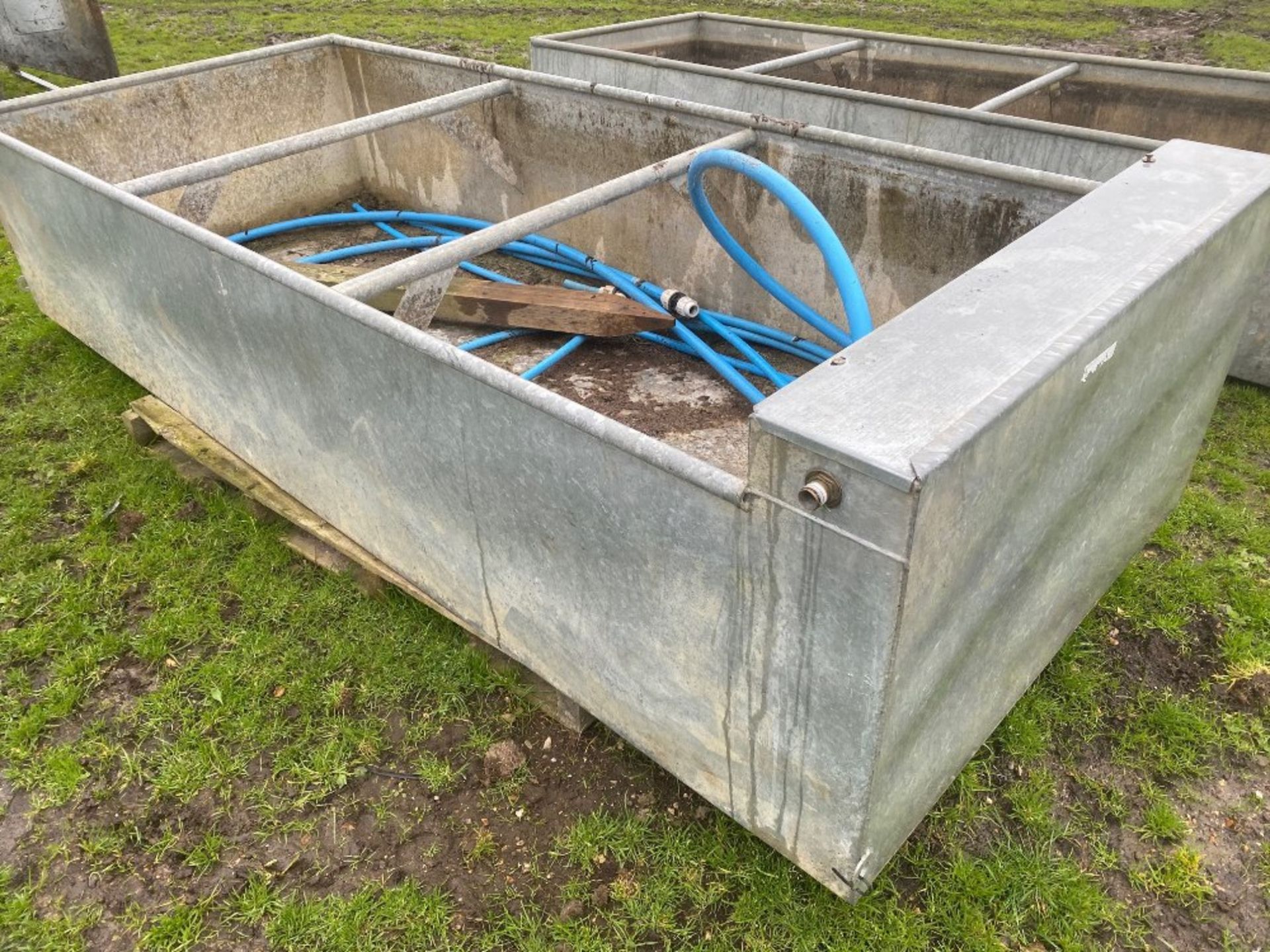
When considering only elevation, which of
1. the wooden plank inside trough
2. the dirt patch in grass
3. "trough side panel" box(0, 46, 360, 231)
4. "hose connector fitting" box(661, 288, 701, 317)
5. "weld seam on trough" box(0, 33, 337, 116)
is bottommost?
the dirt patch in grass

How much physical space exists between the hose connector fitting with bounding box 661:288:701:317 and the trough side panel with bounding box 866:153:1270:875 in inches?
67.0

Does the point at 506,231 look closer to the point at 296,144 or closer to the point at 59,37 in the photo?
the point at 296,144

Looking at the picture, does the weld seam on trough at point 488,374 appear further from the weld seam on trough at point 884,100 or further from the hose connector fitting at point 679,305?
the weld seam on trough at point 884,100

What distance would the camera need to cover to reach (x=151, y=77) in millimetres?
4719

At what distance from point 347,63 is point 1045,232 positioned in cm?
440

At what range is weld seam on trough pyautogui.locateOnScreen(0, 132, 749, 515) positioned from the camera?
1.73 metres

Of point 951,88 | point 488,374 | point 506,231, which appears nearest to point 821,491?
point 488,374

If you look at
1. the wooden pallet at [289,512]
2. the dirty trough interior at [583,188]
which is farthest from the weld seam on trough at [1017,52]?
the wooden pallet at [289,512]

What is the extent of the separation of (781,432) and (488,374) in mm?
758

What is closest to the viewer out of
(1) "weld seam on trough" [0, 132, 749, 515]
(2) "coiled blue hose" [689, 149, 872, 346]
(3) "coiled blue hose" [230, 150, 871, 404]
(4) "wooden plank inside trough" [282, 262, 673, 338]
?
(1) "weld seam on trough" [0, 132, 749, 515]

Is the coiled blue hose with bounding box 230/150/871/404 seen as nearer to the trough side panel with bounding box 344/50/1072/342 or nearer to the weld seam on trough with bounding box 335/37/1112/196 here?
the trough side panel with bounding box 344/50/1072/342

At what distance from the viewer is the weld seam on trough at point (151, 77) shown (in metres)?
4.29

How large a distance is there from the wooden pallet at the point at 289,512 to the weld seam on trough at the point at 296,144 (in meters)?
0.86

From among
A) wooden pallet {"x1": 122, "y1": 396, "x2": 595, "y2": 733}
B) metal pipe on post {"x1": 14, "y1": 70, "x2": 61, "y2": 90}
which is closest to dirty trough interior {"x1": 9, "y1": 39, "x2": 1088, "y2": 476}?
wooden pallet {"x1": 122, "y1": 396, "x2": 595, "y2": 733}
